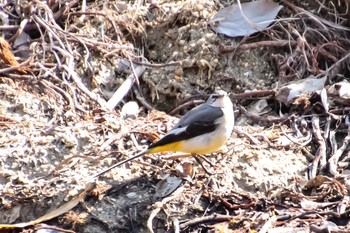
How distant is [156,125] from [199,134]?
0.71 metres

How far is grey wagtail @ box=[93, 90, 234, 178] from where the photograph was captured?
6.04m

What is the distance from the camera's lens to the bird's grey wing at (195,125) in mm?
6068

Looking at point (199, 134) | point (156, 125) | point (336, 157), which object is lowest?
point (336, 157)

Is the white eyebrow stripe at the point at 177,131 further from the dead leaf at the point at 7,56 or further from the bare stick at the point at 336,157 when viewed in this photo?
the dead leaf at the point at 7,56

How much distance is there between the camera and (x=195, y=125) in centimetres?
619

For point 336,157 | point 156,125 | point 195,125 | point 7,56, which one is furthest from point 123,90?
point 336,157

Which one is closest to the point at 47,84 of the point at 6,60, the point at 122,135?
the point at 6,60

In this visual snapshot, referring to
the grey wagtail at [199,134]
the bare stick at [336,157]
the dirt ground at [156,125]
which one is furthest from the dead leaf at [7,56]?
the bare stick at [336,157]

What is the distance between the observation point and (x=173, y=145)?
19.9ft

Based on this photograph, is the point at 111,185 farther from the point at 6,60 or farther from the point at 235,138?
the point at 6,60

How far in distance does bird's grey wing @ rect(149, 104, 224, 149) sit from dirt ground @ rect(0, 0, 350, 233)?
272 mm

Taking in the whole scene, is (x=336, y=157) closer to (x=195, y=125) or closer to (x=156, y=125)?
(x=195, y=125)

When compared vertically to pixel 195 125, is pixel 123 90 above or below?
below

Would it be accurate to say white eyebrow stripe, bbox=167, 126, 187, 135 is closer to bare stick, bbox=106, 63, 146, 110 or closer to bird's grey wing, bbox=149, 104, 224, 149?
bird's grey wing, bbox=149, 104, 224, 149
